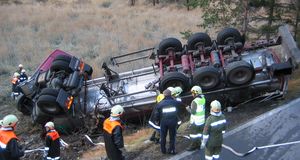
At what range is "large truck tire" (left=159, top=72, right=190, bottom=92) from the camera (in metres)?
9.72

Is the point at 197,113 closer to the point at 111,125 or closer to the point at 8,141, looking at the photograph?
the point at 111,125

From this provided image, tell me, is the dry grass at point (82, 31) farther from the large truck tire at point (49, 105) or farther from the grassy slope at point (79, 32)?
the large truck tire at point (49, 105)

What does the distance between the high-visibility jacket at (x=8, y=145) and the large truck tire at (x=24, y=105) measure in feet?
16.4

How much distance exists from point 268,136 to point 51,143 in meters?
4.43

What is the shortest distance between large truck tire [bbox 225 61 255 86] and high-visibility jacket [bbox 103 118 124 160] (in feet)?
11.3

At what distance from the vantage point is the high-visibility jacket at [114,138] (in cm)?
736

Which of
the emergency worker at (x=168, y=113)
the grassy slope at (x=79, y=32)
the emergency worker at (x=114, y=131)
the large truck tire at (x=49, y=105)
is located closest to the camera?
the emergency worker at (x=114, y=131)

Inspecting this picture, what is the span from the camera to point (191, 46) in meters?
11.8

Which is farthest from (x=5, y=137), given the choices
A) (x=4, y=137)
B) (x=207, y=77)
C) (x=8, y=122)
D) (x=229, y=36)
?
(x=229, y=36)

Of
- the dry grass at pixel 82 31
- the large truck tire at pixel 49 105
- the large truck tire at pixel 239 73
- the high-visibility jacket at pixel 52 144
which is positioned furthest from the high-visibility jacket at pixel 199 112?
the dry grass at pixel 82 31

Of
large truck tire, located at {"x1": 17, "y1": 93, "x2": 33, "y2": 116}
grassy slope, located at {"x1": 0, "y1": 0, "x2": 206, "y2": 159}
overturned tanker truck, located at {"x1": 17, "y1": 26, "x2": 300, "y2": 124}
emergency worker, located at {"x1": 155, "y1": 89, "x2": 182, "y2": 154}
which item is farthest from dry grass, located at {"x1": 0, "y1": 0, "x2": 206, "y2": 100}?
emergency worker, located at {"x1": 155, "y1": 89, "x2": 182, "y2": 154}

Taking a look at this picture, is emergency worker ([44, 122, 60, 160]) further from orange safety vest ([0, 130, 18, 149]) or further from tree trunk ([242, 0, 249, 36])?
tree trunk ([242, 0, 249, 36])

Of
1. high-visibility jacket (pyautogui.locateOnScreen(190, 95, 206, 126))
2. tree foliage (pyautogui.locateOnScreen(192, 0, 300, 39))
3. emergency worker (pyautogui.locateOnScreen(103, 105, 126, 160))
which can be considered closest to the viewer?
emergency worker (pyautogui.locateOnScreen(103, 105, 126, 160))

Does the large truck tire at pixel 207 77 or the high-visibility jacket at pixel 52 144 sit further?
the large truck tire at pixel 207 77
